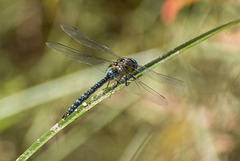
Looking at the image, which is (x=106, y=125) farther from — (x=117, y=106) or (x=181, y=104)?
(x=181, y=104)

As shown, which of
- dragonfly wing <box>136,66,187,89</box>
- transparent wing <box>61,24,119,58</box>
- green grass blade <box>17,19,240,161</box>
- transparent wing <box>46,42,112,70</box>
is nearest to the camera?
green grass blade <box>17,19,240,161</box>

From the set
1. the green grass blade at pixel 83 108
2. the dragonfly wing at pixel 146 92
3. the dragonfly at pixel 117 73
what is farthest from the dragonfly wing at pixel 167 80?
the green grass blade at pixel 83 108

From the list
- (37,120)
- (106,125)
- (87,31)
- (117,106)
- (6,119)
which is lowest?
(6,119)

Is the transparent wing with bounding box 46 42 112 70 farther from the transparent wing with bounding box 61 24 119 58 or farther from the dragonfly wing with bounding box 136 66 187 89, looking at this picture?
the dragonfly wing with bounding box 136 66 187 89

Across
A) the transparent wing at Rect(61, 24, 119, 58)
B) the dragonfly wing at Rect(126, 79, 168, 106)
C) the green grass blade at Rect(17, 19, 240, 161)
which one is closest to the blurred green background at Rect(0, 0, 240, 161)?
the transparent wing at Rect(61, 24, 119, 58)

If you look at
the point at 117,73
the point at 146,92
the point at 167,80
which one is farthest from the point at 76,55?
the point at 167,80

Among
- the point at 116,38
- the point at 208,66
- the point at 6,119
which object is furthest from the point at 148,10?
the point at 6,119

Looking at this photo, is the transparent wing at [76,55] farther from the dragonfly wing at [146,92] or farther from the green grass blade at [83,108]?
the green grass blade at [83,108]
